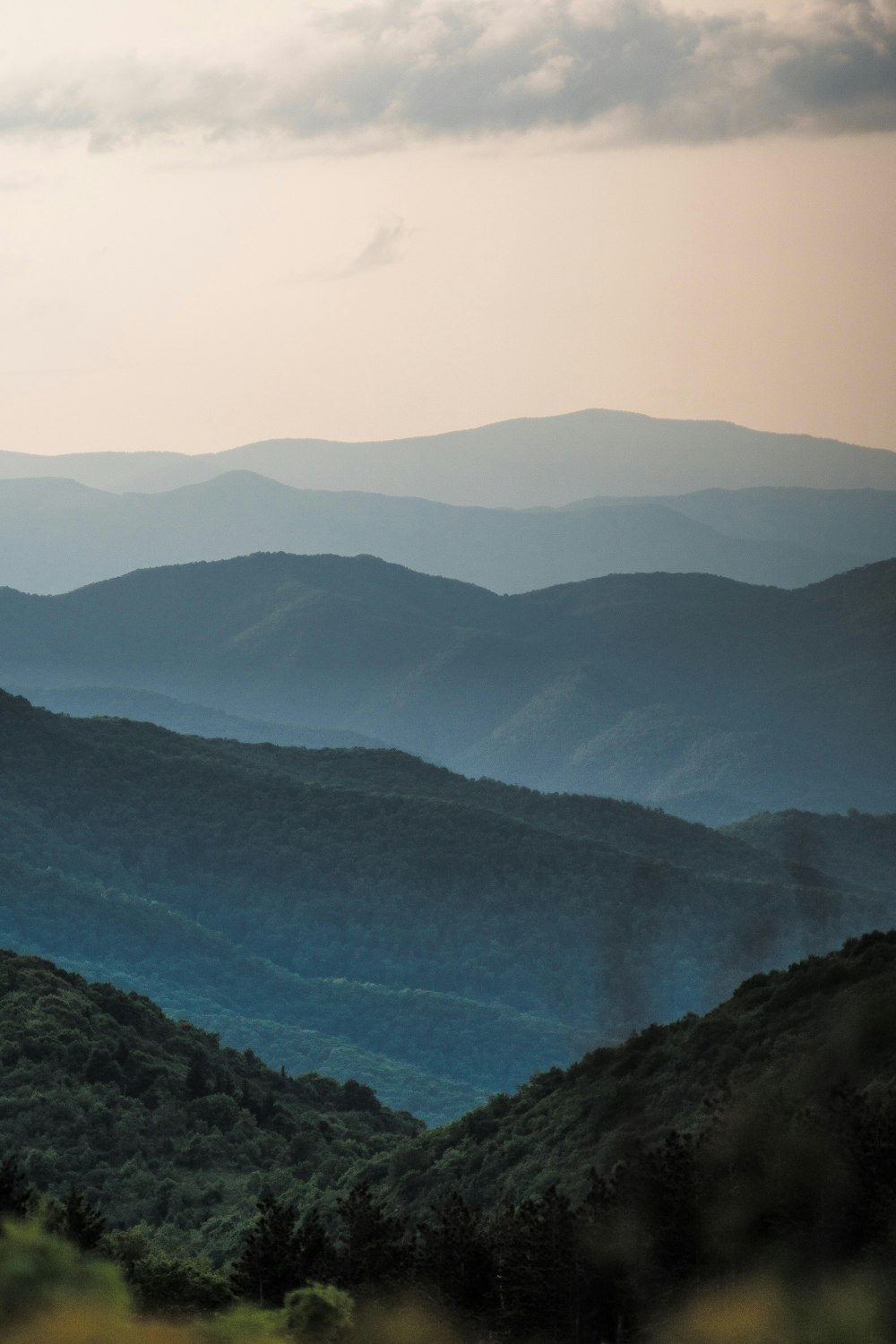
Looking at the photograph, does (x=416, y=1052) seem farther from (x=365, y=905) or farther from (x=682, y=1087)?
(x=682, y=1087)

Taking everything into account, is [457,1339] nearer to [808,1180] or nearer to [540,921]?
[808,1180]

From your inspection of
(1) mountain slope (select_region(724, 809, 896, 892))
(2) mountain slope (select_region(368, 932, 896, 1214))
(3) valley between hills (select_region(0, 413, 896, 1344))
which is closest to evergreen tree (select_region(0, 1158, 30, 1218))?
(3) valley between hills (select_region(0, 413, 896, 1344))

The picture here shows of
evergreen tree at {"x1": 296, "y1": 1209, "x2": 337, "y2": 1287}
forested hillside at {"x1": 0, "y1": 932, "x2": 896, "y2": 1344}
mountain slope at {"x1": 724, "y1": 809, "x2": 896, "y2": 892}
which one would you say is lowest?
evergreen tree at {"x1": 296, "y1": 1209, "x2": 337, "y2": 1287}

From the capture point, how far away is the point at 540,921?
103 m

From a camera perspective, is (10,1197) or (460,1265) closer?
(460,1265)

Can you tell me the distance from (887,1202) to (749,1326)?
14.9 ft

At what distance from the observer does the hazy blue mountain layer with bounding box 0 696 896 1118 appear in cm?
8894

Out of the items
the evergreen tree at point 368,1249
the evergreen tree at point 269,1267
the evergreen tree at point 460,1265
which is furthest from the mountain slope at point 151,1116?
the evergreen tree at point 460,1265

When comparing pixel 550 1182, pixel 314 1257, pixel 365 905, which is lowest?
pixel 314 1257

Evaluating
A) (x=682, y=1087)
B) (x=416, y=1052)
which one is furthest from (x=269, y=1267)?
(x=416, y=1052)

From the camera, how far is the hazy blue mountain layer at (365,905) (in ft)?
292

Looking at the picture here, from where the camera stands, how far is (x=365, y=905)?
103m

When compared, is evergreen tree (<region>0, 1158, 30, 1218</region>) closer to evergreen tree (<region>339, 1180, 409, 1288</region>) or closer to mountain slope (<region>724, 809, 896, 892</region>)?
evergreen tree (<region>339, 1180, 409, 1288</region>)

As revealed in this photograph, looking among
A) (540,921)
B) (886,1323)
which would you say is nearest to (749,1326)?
(886,1323)
